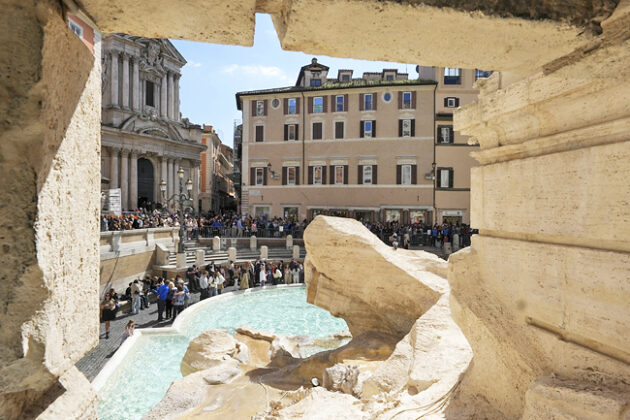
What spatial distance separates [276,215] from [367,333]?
21441mm

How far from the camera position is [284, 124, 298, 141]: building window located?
29.4 meters

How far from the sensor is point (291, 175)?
29.2 metres

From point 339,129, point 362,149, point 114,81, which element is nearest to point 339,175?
point 362,149

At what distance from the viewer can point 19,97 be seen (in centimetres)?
137

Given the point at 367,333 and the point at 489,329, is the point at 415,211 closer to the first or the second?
the point at 367,333

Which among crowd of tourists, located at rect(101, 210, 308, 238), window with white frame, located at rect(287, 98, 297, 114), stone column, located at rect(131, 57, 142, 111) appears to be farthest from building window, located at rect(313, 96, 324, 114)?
stone column, located at rect(131, 57, 142, 111)

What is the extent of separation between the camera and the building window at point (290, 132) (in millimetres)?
29389

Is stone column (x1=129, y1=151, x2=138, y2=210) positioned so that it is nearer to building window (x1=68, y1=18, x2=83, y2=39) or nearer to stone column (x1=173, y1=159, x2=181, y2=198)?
stone column (x1=173, y1=159, x2=181, y2=198)

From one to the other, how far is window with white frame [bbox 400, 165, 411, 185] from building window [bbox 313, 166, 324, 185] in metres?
5.77

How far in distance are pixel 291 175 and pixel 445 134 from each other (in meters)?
11.5

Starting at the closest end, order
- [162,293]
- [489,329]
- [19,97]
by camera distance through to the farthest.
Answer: [19,97], [489,329], [162,293]

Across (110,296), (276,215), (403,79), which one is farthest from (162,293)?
(403,79)

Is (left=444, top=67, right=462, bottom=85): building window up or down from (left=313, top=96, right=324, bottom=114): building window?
up

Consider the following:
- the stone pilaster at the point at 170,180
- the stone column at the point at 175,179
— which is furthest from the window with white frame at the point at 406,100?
the stone pilaster at the point at 170,180
